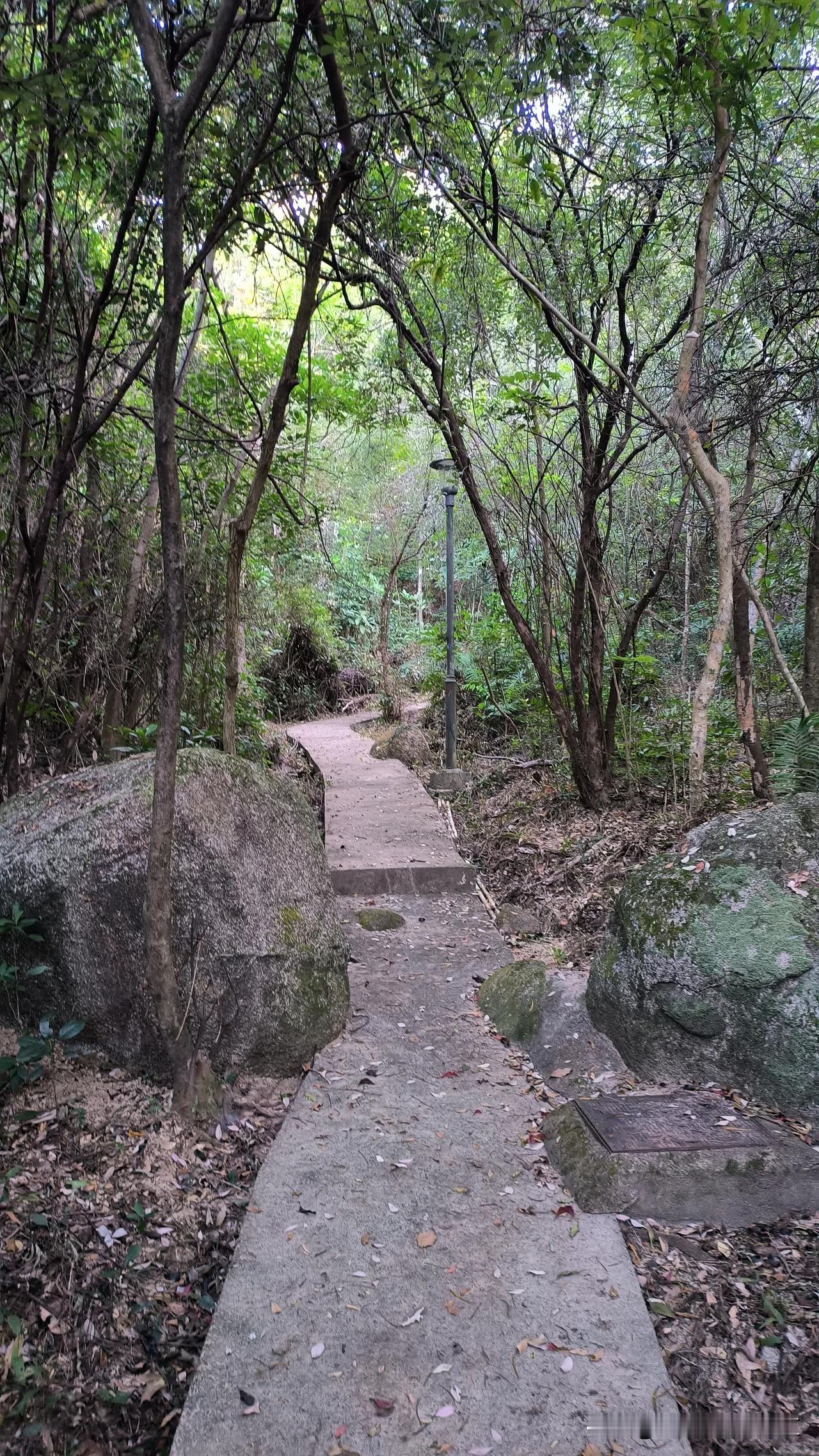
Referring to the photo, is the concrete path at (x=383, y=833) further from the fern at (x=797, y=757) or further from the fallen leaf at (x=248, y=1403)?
the fallen leaf at (x=248, y=1403)

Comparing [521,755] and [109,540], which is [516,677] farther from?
[109,540]

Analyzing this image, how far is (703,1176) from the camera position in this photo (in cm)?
257

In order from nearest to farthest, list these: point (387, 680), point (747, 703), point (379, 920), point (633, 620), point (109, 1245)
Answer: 1. point (109, 1245)
2. point (747, 703)
3. point (379, 920)
4. point (633, 620)
5. point (387, 680)

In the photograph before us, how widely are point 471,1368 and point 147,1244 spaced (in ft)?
3.63

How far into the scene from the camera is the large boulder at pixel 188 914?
10.6ft

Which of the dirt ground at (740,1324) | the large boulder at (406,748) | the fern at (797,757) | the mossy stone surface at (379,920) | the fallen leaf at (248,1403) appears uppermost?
the fern at (797,757)

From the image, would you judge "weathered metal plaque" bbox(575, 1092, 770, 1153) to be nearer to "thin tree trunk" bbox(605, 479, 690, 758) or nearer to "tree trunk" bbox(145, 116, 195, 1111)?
"tree trunk" bbox(145, 116, 195, 1111)

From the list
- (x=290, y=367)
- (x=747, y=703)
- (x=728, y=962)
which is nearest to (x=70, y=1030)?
(x=728, y=962)

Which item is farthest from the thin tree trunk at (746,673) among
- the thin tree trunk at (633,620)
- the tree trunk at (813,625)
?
the tree trunk at (813,625)

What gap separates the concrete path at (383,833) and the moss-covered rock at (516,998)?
1.62 meters

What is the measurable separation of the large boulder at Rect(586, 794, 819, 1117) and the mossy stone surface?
79.3 inches

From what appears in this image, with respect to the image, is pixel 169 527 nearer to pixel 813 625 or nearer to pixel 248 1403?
pixel 248 1403

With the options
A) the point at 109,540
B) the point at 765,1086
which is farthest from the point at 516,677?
the point at 765,1086

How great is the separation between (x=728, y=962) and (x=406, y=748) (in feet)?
27.1
